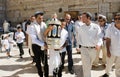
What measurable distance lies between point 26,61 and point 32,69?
1.43 metres

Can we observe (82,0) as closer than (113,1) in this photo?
No

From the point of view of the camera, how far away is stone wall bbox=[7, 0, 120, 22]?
15828mm

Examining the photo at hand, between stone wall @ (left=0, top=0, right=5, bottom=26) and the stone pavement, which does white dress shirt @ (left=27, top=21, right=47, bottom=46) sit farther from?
stone wall @ (left=0, top=0, right=5, bottom=26)

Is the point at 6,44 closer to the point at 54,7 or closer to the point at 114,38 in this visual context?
the point at 114,38

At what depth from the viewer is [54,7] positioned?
18234mm

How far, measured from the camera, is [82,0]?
664 inches

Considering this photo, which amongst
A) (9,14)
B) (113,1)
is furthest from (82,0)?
(9,14)

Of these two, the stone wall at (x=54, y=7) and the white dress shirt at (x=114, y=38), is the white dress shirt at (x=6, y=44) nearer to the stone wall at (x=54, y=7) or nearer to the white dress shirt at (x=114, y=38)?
the white dress shirt at (x=114, y=38)

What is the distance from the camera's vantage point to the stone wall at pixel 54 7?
51.9ft

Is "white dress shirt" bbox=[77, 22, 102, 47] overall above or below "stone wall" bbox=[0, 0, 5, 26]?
above

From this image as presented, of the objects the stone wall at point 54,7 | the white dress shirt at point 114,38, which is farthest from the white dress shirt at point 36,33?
the stone wall at point 54,7

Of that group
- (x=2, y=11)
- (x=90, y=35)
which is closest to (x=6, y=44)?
(x=90, y=35)

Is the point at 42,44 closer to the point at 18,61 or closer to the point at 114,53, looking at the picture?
the point at 114,53

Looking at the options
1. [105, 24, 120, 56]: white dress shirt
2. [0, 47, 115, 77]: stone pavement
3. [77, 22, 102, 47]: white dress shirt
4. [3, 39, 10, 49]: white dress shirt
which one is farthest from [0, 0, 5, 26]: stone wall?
[105, 24, 120, 56]: white dress shirt
